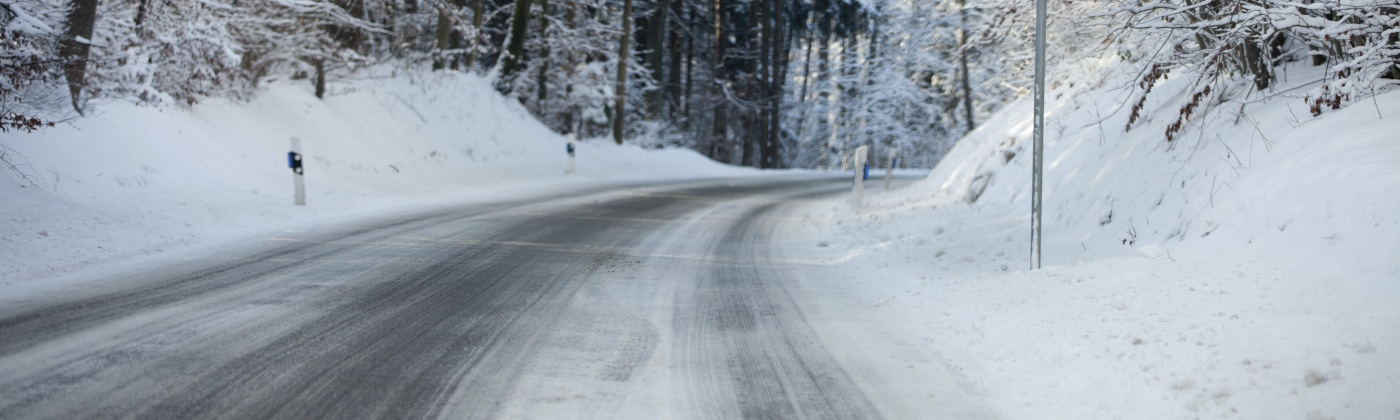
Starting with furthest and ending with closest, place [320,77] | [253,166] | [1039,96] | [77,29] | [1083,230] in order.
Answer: [320,77], [253,166], [77,29], [1083,230], [1039,96]

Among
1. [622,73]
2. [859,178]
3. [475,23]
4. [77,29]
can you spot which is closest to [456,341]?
[77,29]

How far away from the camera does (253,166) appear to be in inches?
505

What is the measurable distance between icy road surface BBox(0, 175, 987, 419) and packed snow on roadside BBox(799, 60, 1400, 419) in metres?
0.55

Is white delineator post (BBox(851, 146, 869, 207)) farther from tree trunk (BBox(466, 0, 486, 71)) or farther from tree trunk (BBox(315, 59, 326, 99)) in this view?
tree trunk (BBox(466, 0, 486, 71))

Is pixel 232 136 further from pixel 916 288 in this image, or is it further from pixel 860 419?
pixel 860 419

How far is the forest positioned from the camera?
295 inches

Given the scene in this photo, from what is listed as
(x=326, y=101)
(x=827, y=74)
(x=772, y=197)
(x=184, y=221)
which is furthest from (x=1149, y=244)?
(x=827, y=74)

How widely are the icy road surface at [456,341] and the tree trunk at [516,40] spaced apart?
58.3 feet

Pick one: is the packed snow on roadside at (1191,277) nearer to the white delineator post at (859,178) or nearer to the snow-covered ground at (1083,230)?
the snow-covered ground at (1083,230)

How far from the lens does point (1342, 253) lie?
4.58 metres

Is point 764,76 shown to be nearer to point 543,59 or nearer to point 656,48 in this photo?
point 656,48

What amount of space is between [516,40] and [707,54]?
605 inches

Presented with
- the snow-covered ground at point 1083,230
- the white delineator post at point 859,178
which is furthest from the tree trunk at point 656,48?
the white delineator post at point 859,178

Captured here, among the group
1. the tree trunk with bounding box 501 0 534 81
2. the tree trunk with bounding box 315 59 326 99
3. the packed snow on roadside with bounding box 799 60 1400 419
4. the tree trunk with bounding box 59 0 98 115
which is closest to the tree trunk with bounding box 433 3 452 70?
the tree trunk with bounding box 501 0 534 81
